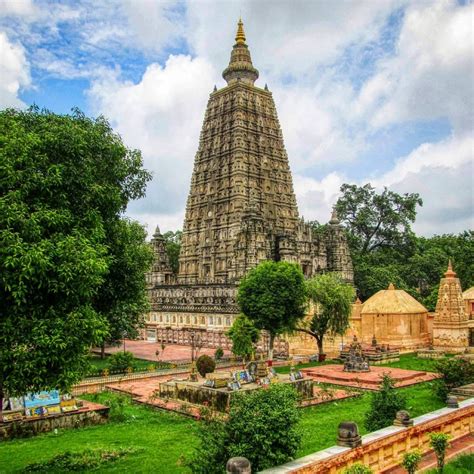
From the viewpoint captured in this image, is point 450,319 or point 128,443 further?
point 450,319

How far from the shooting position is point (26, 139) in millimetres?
12812

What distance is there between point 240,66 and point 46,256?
53.4m

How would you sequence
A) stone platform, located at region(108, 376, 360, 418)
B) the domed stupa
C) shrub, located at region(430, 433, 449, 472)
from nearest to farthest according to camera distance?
shrub, located at region(430, 433, 449, 472) < stone platform, located at region(108, 376, 360, 418) < the domed stupa

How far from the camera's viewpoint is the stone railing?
10016mm

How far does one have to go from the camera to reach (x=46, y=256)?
11500mm

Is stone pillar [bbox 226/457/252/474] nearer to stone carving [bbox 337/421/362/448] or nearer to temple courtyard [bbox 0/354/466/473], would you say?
stone carving [bbox 337/421/362/448]

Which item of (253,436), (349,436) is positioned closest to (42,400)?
(253,436)

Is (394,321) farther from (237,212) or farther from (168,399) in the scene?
(168,399)

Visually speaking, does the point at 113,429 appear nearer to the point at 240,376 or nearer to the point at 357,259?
the point at 240,376

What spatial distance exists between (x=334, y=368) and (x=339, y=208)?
46.3 metres

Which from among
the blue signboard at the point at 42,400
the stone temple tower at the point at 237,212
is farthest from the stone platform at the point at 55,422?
the stone temple tower at the point at 237,212

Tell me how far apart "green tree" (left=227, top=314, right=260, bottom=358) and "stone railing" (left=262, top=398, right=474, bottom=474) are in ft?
59.5

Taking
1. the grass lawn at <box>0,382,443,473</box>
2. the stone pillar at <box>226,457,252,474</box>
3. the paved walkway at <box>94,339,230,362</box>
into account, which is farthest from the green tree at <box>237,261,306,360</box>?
the stone pillar at <box>226,457,252,474</box>

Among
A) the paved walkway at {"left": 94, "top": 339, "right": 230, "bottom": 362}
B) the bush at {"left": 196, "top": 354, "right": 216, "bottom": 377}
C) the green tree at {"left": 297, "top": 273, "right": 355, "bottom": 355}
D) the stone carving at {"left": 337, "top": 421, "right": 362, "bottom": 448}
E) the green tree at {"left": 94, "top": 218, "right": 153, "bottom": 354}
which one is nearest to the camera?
the stone carving at {"left": 337, "top": 421, "right": 362, "bottom": 448}
